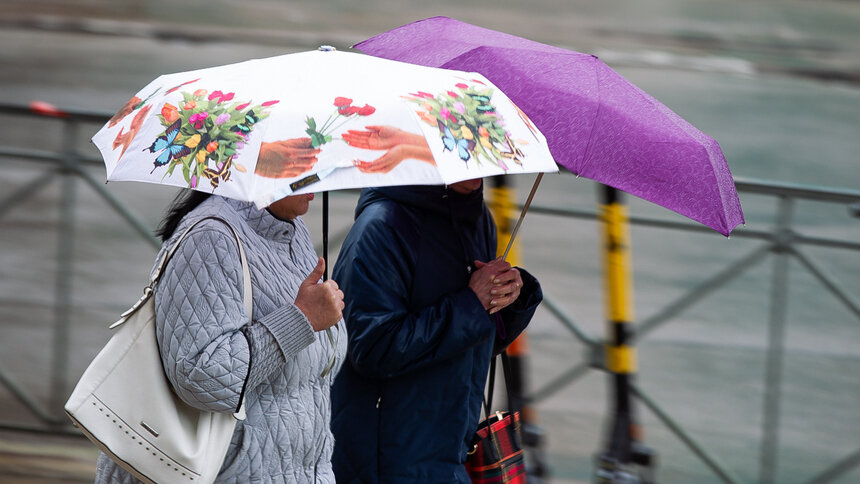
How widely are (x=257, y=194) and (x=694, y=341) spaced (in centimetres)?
493

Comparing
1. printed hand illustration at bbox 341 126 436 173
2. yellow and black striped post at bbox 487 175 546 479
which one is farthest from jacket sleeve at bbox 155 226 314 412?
yellow and black striped post at bbox 487 175 546 479

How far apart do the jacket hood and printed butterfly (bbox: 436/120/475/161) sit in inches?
23.6

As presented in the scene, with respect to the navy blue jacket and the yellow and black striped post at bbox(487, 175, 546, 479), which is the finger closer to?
the navy blue jacket

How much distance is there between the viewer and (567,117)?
265cm

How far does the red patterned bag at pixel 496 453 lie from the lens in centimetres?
296

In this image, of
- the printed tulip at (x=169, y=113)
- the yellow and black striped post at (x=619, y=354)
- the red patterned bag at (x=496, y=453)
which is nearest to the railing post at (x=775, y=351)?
the yellow and black striped post at (x=619, y=354)

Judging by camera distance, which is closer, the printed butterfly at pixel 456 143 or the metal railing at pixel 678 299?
the printed butterfly at pixel 456 143

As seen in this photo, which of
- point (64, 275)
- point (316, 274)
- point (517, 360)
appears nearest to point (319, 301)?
point (316, 274)

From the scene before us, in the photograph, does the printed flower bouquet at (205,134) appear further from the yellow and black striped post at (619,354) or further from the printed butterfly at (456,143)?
the yellow and black striped post at (619,354)

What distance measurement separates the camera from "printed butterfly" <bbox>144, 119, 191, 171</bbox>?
208 cm

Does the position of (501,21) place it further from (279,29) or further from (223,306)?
(223,306)

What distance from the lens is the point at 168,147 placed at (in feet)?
6.88

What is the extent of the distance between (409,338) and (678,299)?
7.70 feet

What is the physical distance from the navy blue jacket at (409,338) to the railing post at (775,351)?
2.16m
